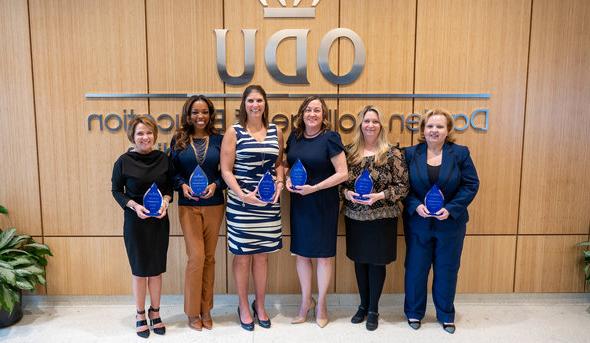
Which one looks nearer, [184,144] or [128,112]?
[184,144]

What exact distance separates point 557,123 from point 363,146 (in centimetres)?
184

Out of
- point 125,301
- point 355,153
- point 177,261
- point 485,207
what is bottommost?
point 125,301

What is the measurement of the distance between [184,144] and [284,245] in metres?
1.30

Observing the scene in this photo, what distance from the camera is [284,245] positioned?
3549 millimetres

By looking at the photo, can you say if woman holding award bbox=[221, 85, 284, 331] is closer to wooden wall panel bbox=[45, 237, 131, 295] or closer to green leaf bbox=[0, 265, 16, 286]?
wooden wall panel bbox=[45, 237, 131, 295]

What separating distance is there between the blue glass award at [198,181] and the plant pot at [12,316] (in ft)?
5.79

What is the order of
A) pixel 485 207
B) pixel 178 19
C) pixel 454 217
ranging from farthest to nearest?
1. pixel 485 207
2. pixel 178 19
3. pixel 454 217

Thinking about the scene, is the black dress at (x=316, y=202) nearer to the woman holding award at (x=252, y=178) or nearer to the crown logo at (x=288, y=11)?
the woman holding award at (x=252, y=178)

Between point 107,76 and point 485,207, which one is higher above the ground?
point 107,76

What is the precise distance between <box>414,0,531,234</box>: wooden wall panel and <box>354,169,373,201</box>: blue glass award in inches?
37.9

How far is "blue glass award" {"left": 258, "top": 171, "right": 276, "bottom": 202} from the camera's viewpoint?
2.78 m

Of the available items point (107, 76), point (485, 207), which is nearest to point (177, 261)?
point (107, 76)

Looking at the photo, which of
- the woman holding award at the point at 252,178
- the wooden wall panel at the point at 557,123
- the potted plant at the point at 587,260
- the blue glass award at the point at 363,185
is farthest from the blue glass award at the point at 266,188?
the potted plant at the point at 587,260

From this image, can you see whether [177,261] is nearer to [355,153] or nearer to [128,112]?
[128,112]
